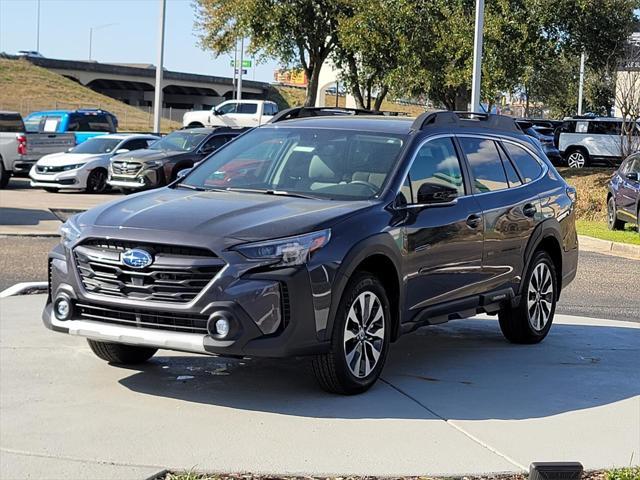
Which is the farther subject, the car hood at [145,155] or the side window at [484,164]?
the car hood at [145,155]

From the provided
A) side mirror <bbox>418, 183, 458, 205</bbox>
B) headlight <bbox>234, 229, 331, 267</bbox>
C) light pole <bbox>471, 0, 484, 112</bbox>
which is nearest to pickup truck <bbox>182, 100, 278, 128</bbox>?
light pole <bbox>471, 0, 484, 112</bbox>

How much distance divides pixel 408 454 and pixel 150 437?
1396mm

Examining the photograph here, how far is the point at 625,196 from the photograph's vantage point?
1959 centimetres

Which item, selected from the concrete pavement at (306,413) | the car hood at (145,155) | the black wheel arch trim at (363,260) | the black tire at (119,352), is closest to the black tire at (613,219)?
the car hood at (145,155)

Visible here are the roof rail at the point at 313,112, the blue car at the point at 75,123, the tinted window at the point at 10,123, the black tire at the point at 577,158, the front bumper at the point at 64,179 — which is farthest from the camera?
the black tire at the point at 577,158

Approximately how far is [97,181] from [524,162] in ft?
60.9

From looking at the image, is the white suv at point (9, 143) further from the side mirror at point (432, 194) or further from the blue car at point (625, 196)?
the side mirror at point (432, 194)

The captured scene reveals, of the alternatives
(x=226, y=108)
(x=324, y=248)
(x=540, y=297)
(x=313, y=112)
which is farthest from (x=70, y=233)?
(x=226, y=108)

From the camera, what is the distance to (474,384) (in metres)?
7.20

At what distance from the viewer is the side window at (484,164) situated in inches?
318

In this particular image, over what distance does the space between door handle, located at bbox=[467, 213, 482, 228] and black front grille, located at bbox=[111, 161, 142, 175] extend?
17480mm

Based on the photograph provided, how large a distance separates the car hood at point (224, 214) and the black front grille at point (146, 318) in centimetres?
46

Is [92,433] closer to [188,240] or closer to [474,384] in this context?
[188,240]

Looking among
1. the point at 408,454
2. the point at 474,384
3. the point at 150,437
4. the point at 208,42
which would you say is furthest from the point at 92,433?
the point at 208,42
